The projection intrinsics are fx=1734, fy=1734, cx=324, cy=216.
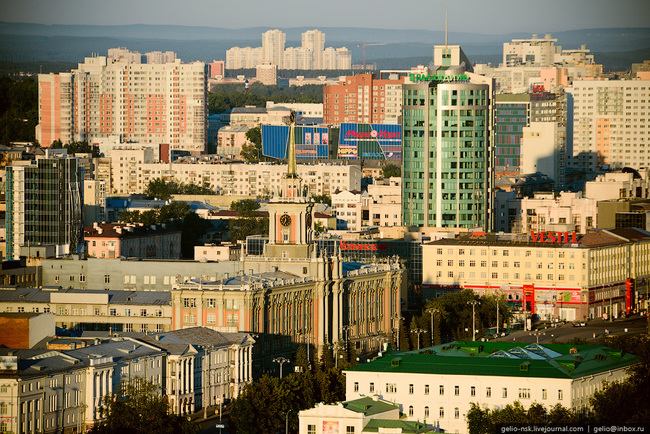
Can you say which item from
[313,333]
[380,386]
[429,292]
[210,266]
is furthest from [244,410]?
[429,292]

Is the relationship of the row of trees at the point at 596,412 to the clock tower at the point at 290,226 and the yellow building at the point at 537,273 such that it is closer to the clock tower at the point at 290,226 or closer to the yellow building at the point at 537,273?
the clock tower at the point at 290,226

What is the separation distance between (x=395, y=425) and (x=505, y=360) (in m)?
18.0

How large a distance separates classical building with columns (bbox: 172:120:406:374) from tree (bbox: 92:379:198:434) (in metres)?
26.2

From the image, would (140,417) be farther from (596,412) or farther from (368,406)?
(596,412)

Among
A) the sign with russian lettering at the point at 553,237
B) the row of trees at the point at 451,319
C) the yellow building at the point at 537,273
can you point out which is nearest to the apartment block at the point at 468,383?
the row of trees at the point at 451,319

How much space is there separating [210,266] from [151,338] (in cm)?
4210

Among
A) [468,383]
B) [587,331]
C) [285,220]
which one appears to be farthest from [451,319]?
[468,383]

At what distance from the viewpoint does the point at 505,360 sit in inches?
4712

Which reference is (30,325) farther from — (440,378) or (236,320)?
(440,378)

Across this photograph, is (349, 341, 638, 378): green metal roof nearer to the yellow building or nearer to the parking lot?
the parking lot

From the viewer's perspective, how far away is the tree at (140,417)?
106 meters

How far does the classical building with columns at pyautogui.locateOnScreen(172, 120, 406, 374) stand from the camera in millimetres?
138500

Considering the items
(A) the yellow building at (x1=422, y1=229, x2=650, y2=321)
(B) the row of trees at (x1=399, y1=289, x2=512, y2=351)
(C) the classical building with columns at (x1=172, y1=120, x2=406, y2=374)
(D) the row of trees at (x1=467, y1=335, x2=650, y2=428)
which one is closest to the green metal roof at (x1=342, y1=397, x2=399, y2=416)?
(D) the row of trees at (x1=467, y1=335, x2=650, y2=428)

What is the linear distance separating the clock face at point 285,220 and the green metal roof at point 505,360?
2594 cm
